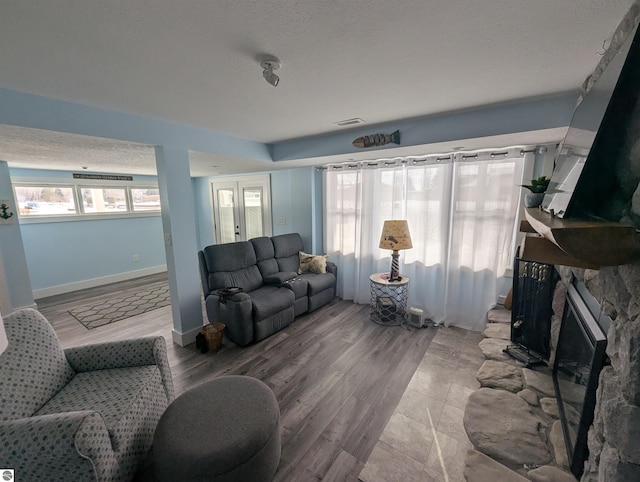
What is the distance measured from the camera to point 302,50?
4.25 feet

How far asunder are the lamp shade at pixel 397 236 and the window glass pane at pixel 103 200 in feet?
16.9

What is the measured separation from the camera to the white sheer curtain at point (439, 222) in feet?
9.36

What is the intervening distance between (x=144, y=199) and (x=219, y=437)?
560cm

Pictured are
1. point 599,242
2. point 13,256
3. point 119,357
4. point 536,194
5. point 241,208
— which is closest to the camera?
point 599,242

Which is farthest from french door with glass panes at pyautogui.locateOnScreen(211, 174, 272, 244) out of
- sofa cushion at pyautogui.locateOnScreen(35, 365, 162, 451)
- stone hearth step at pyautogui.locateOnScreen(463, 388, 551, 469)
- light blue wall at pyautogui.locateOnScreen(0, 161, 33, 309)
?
stone hearth step at pyautogui.locateOnScreen(463, 388, 551, 469)

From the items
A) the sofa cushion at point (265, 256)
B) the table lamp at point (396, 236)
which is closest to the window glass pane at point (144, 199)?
the sofa cushion at point (265, 256)

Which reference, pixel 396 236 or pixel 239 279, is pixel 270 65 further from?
pixel 239 279

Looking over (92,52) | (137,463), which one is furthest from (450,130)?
(137,463)

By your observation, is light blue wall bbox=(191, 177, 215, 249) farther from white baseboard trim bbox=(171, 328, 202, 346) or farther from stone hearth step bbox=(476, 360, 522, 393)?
stone hearth step bbox=(476, 360, 522, 393)

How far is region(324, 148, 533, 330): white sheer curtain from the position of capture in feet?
9.36

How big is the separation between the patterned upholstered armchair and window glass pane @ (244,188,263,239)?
349cm

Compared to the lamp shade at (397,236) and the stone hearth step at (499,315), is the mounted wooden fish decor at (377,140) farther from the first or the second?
the stone hearth step at (499,315)

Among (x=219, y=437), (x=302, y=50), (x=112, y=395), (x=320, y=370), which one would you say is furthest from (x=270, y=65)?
(x=320, y=370)

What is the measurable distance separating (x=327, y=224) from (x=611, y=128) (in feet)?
11.0
